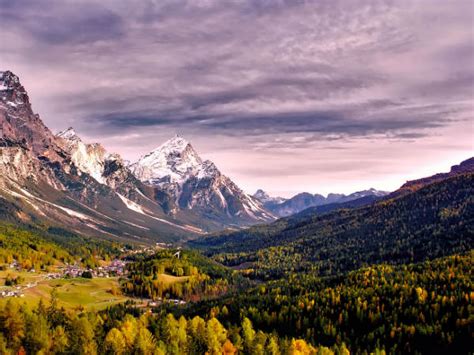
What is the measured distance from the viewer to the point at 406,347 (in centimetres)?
19862

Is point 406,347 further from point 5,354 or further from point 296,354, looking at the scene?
point 5,354

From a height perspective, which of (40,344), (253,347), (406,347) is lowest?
(406,347)

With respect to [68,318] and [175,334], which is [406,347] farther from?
[68,318]

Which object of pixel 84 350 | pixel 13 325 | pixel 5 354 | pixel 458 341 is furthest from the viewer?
pixel 458 341

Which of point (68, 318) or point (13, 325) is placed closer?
point (13, 325)

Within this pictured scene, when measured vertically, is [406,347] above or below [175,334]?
below

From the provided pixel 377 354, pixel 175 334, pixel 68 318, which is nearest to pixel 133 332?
pixel 175 334

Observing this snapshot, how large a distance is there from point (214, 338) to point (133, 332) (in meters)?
31.3

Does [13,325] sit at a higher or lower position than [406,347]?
higher

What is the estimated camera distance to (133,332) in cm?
16875

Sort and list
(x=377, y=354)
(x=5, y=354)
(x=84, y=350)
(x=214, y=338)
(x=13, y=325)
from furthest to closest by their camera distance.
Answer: (x=377, y=354) < (x=214, y=338) < (x=13, y=325) < (x=84, y=350) < (x=5, y=354)

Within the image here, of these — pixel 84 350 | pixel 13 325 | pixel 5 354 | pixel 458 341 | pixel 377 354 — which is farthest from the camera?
pixel 458 341

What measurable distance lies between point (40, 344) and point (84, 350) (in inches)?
623

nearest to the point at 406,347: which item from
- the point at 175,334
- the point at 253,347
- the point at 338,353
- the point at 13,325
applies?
the point at 338,353
